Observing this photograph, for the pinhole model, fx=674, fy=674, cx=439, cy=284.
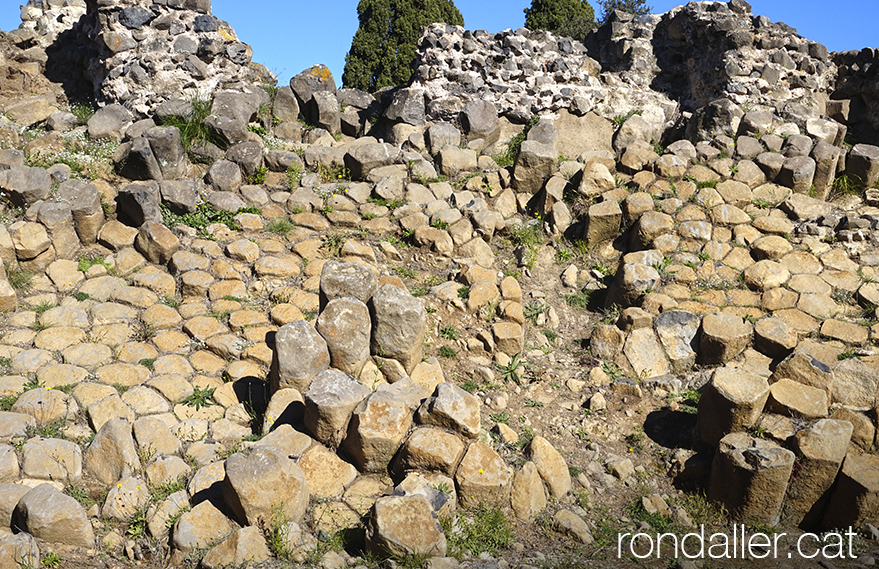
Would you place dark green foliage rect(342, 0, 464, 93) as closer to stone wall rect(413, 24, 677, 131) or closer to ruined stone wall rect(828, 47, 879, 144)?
stone wall rect(413, 24, 677, 131)

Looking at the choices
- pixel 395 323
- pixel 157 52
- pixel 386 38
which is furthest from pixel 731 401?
pixel 386 38

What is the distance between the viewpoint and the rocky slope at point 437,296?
421cm

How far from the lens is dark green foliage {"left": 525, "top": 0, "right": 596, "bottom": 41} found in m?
19.8

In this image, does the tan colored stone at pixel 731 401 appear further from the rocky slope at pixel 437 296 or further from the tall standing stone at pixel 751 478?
the tall standing stone at pixel 751 478

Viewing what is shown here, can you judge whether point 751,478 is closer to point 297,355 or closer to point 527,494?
point 527,494

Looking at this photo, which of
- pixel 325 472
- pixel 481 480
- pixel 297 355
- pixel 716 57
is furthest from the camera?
pixel 716 57

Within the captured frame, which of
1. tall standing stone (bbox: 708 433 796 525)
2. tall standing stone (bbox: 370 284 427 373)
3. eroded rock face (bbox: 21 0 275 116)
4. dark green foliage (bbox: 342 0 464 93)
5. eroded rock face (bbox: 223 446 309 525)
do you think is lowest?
eroded rock face (bbox: 223 446 309 525)

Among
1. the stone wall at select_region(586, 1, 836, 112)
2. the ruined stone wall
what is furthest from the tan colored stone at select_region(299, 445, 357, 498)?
the ruined stone wall

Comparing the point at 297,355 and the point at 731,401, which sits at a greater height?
the point at 731,401

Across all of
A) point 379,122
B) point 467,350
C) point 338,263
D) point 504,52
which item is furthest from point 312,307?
point 504,52

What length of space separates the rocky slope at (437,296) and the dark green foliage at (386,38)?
1097cm

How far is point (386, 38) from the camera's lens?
21031 millimetres

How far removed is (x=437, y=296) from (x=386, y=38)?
54.7ft

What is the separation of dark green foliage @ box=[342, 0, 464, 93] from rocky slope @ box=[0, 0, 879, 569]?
11.0m
